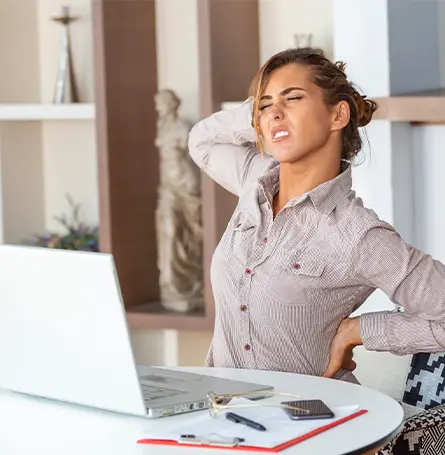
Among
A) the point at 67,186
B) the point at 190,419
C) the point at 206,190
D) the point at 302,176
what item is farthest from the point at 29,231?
the point at 190,419

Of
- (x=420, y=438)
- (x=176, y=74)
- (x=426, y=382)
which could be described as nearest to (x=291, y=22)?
(x=176, y=74)

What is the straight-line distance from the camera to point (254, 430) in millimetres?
1749

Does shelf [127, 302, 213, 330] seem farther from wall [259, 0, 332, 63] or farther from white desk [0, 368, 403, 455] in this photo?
white desk [0, 368, 403, 455]

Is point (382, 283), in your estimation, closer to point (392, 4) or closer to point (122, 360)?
point (122, 360)

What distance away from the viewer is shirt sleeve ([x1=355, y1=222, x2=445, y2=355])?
223 cm

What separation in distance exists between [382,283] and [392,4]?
5.54 feet

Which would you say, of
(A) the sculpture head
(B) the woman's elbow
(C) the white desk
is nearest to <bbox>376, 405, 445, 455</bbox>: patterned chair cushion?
(C) the white desk

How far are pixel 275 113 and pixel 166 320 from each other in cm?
241

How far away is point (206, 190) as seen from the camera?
439 cm

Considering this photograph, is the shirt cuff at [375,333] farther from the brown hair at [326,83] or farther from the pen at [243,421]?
the pen at [243,421]

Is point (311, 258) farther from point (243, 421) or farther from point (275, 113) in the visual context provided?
point (243, 421)

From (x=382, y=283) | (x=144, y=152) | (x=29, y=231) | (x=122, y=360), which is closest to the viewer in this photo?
(x=122, y=360)

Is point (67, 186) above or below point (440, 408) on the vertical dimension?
above

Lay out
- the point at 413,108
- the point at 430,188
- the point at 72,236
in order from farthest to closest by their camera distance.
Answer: the point at 72,236, the point at 430,188, the point at 413,108
